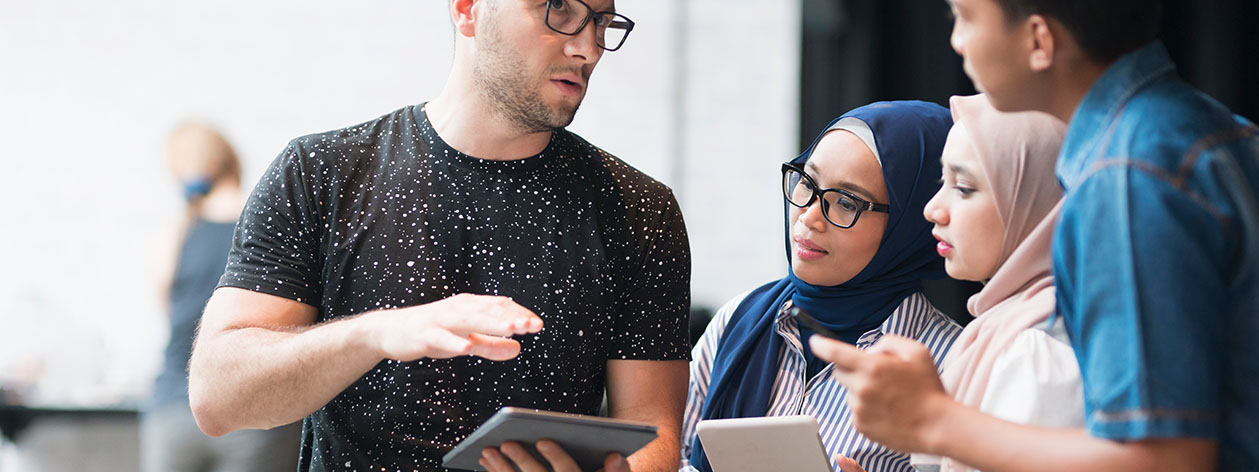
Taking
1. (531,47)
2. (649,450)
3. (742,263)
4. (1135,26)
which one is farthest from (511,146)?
(742,263)

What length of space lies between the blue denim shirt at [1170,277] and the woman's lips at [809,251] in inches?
36.1

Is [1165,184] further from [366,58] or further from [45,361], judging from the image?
[45,361]

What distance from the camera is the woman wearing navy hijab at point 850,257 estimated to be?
6.43 feet

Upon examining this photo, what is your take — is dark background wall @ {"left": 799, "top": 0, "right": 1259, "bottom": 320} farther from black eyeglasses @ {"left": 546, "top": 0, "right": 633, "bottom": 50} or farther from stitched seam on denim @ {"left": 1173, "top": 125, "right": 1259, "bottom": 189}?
stitched seam on denim @ {"left": 1173, "top": 125, "right": 1259, "bottom": 189}

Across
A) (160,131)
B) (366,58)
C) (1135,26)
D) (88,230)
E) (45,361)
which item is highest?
(1135,26)

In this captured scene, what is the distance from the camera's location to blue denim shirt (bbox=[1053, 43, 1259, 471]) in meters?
0.97

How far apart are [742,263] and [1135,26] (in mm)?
3665

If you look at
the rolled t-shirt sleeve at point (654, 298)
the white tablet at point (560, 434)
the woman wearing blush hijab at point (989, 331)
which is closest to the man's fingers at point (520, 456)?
the white tablet at point (560, 434)

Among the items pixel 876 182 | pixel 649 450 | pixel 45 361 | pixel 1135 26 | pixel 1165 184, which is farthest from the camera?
pixel 45 361

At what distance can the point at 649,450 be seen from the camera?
1.84 meters

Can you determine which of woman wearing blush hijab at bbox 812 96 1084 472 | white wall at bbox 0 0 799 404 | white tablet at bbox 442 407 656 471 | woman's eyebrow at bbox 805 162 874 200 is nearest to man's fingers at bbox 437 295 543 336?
white tablet at bbox 442 407 656 471

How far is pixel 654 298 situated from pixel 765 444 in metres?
0.48

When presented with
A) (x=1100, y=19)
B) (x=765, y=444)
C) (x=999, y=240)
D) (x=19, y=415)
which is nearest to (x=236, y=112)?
(x=19, y=415)

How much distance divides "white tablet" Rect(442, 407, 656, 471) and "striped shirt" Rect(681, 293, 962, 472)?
1.56 feet
